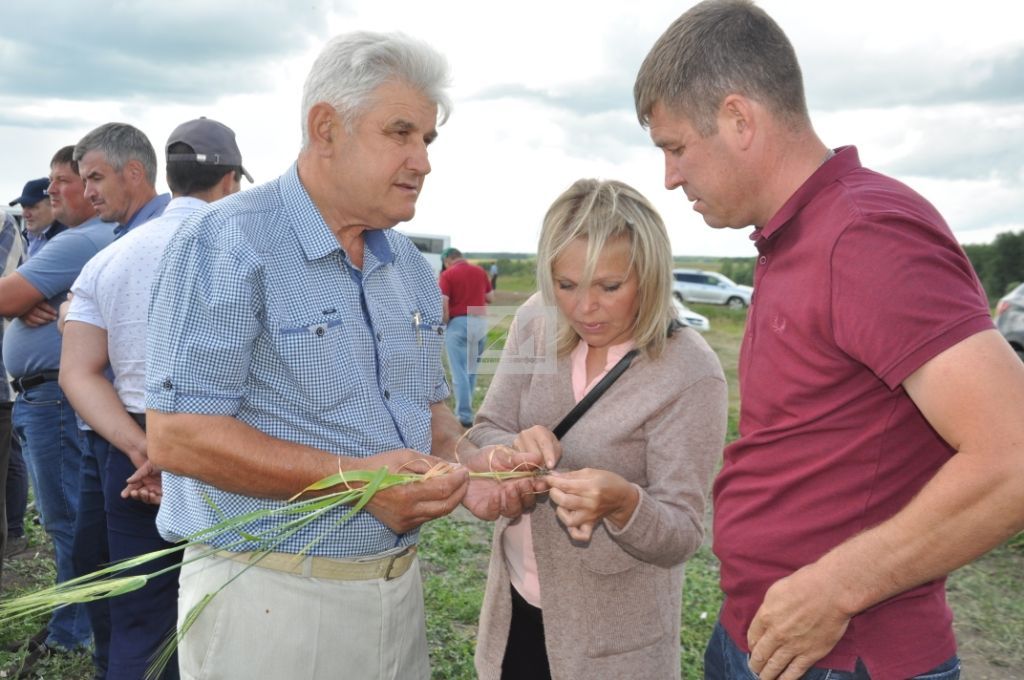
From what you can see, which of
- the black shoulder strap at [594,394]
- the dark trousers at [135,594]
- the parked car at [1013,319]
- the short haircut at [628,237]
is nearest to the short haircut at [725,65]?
the short haircut at [628,237]

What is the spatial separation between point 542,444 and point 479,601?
305 centimetres

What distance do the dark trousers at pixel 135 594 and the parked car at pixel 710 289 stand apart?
33.2 metres

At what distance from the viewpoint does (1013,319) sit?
7.88 meters

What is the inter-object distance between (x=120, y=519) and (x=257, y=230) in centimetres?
186

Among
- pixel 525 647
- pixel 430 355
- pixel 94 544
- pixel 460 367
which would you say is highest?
pixel 430 355

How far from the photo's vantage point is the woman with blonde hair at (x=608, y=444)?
240 cm

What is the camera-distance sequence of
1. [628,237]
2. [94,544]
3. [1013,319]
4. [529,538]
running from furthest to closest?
[1013,319] < [94,544] < [529,538] < [628,237]

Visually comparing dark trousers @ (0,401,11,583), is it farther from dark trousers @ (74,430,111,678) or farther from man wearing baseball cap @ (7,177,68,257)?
man wearing baseball cap @ (7,177,68,257)

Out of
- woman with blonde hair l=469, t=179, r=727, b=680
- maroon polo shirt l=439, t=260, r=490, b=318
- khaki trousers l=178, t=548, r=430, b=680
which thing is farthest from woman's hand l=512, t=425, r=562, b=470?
maroon polo shirt l=439, t=260, r=490, b=318

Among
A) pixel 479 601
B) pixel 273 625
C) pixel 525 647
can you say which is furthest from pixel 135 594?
pixel 479 601

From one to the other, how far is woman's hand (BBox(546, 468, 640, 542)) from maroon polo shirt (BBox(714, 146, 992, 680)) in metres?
0.33

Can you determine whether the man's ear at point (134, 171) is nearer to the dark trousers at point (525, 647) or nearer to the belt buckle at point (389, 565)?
the belt buckle at point (389, 565)

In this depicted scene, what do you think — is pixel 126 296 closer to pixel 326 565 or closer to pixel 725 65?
pixel 326 565

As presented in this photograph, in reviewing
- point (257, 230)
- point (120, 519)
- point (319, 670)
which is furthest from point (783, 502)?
point (120, 519)
